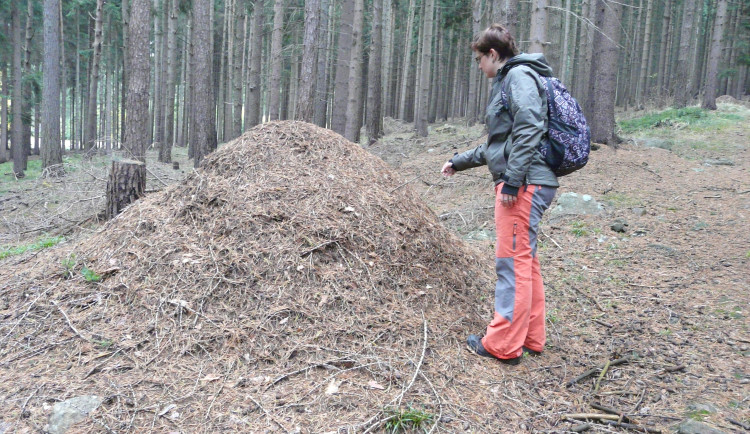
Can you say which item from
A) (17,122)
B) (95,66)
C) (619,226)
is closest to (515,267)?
(619,226)

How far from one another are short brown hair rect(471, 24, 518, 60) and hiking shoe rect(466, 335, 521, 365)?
1.96 m

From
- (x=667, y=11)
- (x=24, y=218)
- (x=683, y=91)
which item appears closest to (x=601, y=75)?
(x=683, y=91)

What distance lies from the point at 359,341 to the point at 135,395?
1367 mm

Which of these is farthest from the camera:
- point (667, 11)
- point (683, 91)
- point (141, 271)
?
point (667, 11)

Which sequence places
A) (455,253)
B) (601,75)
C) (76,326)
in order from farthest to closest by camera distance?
(601,75) < (455,253) < (76,326)

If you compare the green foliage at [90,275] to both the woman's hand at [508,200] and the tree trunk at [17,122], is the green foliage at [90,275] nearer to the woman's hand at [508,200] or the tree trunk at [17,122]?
the woman's hand at [508,200]

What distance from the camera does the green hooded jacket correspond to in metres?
3.08

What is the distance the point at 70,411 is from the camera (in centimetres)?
272

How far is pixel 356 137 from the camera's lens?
13.7m

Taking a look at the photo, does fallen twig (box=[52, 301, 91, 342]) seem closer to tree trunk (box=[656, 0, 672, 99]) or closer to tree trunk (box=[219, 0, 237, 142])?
tree trunk (box=[219, 0, 237, 142])

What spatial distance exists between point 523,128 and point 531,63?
1.62 feet

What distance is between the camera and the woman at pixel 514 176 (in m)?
Result: 3.09

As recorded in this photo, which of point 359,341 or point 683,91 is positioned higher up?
point 683,91

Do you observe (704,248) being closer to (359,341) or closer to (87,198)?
(359,341)
